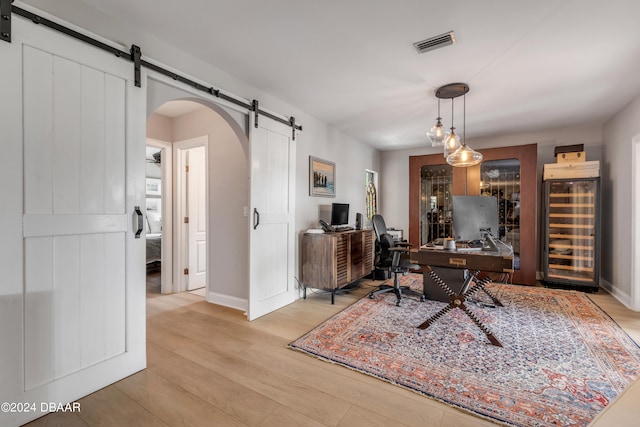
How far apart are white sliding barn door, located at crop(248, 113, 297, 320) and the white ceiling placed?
588mm

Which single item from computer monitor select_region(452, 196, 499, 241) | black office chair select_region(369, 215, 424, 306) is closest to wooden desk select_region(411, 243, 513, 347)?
computer monitor select_region(452, 196, 499, 241)

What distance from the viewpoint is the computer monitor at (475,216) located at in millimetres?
2957

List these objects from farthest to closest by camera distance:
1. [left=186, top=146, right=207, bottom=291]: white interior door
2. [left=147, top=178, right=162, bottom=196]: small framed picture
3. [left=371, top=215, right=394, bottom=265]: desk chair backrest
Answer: [left=147, top=178, right=162, bottom=196]: small framed picture, [left=186, top=146, right=207, bottom=291]: white interior door, [left=371, top=215, right=394, bottom=265]: desk chair backrest

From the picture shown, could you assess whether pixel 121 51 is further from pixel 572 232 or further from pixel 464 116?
pixel 572 232

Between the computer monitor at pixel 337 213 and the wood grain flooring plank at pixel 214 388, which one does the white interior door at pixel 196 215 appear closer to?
the computer monitor at pixel 337 213

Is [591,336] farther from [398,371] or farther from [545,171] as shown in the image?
[545,171]

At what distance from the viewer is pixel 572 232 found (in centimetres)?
439

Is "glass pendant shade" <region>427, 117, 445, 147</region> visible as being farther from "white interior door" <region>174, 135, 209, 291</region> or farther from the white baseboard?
"white interior door" <region>174, 135, 209, 291</region>

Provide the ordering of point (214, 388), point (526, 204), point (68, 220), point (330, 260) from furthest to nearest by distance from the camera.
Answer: point (526, 204)
point (330, 260)
point (214, 388)
point (68, 220)

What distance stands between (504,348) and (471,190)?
3.29 meters

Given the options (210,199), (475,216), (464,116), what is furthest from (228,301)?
(464,116)

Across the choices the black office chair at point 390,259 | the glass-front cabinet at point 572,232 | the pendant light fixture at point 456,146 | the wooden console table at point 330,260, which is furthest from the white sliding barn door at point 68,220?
the glass-front cabinet at point 572,232

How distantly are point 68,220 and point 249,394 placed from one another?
159 cm

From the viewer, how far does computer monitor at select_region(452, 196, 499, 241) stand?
2.96 metres
